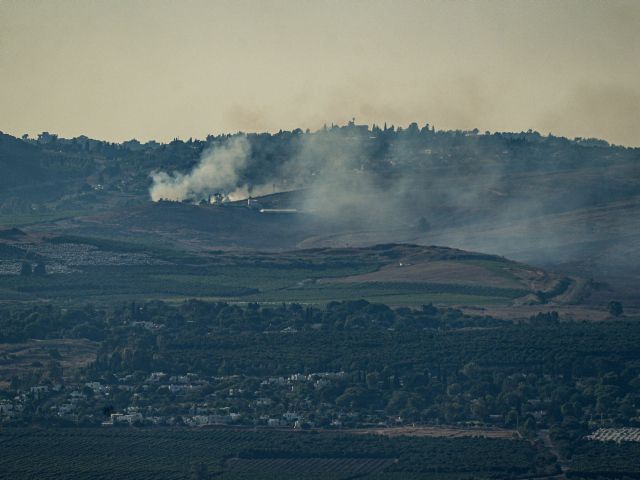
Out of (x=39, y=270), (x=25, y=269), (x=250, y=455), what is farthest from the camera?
(x=39, y=270)

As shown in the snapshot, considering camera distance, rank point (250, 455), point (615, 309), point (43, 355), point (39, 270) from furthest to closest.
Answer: point (39, 270) → point (615, 309) → point (43, 355) → point (250, 455)

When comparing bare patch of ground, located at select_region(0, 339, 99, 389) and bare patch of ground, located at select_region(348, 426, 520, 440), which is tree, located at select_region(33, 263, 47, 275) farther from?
bare patch of ground, located at select_region(348, 426, 520, 440)

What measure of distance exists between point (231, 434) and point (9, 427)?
49.2 ft

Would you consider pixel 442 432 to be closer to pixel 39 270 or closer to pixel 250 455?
pixel 250 455

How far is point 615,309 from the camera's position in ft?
584

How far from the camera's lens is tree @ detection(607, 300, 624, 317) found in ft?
582

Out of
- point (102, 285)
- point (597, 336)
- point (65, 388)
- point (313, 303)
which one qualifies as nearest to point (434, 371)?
point (597, 336)

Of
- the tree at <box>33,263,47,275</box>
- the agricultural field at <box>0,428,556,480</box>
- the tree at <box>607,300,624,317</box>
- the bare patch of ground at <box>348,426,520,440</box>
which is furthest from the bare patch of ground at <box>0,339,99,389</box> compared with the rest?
the tree at <box>607,300,624,317</box>

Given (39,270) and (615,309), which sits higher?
(39,270)

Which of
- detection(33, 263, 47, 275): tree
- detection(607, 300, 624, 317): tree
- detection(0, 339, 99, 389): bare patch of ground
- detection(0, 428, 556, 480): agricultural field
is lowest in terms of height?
detection(0, 428, 556, 480): agricultural field

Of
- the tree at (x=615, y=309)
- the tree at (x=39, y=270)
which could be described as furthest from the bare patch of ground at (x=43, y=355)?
the tree at (x=615, y=309)

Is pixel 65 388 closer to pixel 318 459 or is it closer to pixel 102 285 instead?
pixel 318 459

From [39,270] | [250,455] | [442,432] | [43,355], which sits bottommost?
[250,455]

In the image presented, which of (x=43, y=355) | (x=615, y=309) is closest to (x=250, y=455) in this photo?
(x=43, y=355)
